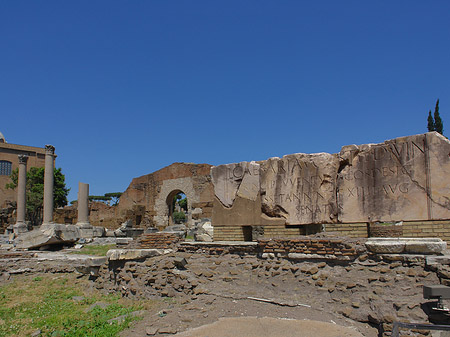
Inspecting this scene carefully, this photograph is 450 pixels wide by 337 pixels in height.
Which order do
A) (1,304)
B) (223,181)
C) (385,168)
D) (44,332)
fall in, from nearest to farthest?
(44,332) < (385,168) < (1,304) < (223,181)

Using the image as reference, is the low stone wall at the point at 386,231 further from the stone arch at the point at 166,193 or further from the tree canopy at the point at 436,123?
the tree canopy at the point at 436,123

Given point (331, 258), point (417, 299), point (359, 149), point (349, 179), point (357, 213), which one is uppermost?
point (359, 149)

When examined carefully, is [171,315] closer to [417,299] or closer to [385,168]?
[417,299]

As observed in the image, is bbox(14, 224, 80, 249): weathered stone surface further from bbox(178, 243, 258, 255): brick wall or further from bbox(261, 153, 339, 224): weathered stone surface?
bbox(261, 153, 339, 224): weathered stone surface

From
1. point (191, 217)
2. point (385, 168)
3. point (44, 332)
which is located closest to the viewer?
point (44, 332)

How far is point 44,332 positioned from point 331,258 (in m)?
4.23

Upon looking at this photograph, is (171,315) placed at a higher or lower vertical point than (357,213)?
lower

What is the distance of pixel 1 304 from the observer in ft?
22.6

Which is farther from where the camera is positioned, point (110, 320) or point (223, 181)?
point (223, 181)

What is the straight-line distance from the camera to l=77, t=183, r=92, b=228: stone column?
20.3 m

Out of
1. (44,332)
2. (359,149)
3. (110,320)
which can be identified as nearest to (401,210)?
(359,149)

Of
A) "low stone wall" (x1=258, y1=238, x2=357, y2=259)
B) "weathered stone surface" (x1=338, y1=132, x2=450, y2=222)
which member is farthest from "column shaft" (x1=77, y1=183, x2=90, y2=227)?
"weathered stone surface" (x1=338, y1=132, x2=450, y2=222)

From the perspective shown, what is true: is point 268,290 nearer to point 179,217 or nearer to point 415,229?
point 415,229

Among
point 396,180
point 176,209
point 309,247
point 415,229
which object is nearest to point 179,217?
point 176,209
